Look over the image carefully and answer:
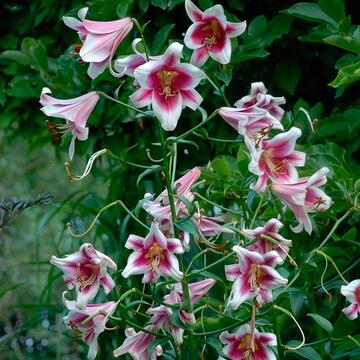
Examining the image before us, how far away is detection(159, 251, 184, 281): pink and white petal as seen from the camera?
1.77 metres

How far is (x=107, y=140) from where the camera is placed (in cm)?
349

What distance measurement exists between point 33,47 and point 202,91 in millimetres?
708

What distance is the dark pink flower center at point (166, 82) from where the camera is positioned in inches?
68.9

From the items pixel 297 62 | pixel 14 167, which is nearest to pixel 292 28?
pixel 297 62

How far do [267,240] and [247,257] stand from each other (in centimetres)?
16

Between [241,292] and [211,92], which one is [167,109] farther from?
[211,92]

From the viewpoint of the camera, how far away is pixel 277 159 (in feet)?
6.17

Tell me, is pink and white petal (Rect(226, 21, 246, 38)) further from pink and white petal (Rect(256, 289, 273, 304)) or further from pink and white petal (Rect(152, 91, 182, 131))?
pink and white petal (Rect(256, 289, 273, 304))

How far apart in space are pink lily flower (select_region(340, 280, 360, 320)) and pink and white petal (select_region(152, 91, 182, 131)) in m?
0.49

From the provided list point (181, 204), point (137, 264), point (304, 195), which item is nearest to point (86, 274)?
point (137, 264)

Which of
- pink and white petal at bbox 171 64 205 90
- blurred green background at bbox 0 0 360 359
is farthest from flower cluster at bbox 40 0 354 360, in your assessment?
blurred green background at bbox 0 0 360 359

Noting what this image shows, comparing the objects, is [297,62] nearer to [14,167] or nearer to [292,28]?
[292,28]

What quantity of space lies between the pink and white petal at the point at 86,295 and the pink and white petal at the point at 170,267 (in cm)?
14

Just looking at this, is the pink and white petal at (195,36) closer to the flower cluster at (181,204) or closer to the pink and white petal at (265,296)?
the flower cluster at (181,204)
